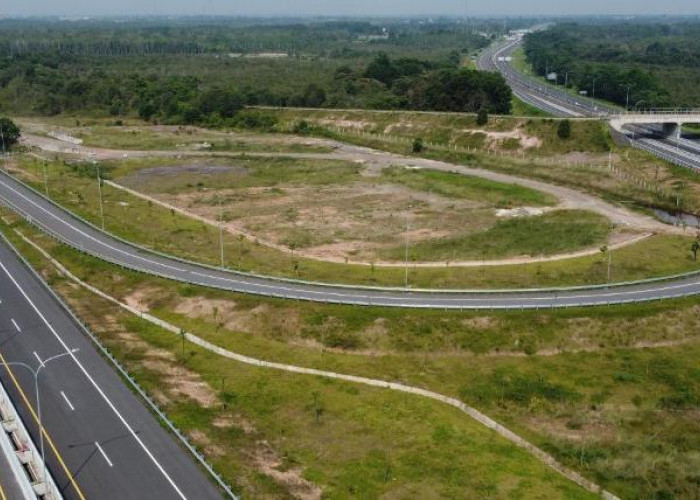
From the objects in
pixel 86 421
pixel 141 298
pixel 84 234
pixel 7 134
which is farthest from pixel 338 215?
pixel 7 134

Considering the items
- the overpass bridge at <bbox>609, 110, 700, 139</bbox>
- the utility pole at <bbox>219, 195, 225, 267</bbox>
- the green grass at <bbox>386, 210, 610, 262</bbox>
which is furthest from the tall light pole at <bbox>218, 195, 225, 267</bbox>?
the overpass bridge at <bbox>609, 110, 700, 139</bbox>

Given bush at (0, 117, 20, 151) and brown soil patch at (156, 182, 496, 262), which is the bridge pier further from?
bush at (0, 117, 20, 151)

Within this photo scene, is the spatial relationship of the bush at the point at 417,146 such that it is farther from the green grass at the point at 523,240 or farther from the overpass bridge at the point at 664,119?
the green grass at the point at 523,240

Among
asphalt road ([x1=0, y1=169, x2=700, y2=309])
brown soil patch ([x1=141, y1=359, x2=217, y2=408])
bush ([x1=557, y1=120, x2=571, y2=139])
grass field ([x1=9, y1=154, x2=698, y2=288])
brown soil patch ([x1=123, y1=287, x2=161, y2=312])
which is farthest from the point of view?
bush ([x1=557, y1=120, x2=571, y2=139])

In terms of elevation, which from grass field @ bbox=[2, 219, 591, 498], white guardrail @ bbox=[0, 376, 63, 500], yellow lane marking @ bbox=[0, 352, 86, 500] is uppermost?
white guardrail @ bbox=[0, 376, 63, 500]

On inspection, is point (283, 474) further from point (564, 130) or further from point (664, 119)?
point (664, 119)

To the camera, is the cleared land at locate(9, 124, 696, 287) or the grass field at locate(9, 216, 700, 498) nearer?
the grass field at locate(9, 216, 700, 498)
